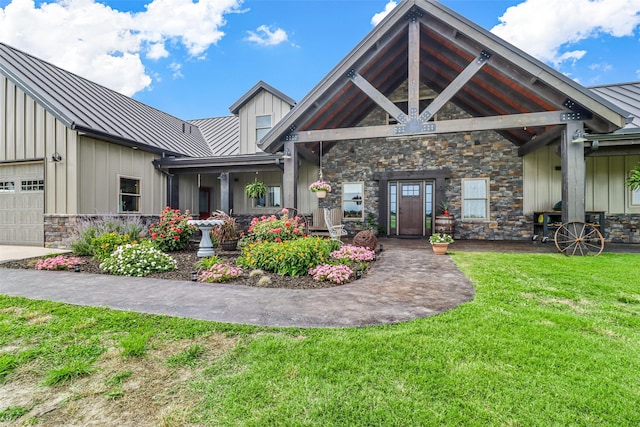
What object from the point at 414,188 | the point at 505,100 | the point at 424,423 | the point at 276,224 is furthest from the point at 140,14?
the point at 424,423

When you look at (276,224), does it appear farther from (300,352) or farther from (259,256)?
(300,352)

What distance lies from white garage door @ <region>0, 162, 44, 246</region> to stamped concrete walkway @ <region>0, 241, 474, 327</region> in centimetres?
447

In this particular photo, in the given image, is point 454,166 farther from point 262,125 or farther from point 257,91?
point 257,91

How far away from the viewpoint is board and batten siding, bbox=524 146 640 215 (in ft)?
28.6

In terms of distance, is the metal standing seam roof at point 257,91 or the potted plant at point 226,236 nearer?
the potted plant at point 226,236

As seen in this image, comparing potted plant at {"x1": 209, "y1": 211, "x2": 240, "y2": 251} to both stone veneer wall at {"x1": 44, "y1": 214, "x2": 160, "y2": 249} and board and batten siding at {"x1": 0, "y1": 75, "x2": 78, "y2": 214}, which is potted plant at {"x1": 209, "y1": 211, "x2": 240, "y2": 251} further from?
board and batten siding at {"x1": 0, "y1": 75, "x2": 78, "y2": 214}

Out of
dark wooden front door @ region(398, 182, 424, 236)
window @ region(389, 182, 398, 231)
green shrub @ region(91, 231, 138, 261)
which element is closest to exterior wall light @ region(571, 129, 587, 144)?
dark wooden front door @ region(398, 182, 424, 236)

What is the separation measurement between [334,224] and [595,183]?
7691 millimetres

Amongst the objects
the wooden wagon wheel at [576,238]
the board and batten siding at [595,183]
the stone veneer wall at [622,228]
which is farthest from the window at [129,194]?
the stone veneer wall at [622,228]

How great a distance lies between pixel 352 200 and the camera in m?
11.2

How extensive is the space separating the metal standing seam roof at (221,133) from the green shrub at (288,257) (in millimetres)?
7788

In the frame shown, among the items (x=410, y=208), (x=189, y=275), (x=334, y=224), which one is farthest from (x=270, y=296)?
(x=410, y=208)

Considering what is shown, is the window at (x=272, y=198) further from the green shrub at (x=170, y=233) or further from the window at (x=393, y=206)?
the green shrub at (x=170, y=233)

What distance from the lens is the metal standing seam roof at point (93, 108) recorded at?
8.09 m
